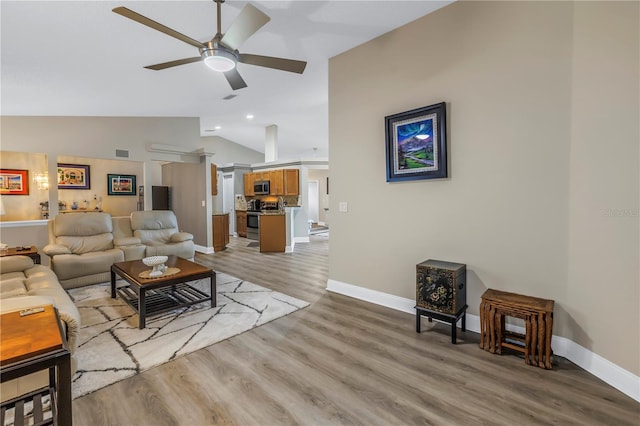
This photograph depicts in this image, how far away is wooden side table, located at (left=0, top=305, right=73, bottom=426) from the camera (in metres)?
1.06

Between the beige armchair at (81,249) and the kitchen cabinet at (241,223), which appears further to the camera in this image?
the kitchen cabinet at (241,223)

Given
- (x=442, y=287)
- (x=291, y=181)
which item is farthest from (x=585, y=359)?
(x=291, y=181)

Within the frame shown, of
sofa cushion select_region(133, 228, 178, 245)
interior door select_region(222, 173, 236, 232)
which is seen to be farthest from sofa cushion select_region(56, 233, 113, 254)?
interior door select_region(222, 173, 236, 232)

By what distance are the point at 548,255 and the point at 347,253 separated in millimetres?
2049

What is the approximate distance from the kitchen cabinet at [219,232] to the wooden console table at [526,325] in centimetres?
582

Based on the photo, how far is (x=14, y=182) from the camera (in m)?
6.14

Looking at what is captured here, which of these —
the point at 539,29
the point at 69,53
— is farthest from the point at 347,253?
the point at 69,53

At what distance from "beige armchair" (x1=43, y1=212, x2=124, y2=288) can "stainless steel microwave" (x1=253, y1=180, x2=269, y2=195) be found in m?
4.21

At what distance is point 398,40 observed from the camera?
311cm

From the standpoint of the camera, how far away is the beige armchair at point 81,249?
3.86 metres

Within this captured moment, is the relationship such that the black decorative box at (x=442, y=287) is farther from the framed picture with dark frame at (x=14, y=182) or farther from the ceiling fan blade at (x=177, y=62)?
the framed picture with dark frame at (x=14, y=182)

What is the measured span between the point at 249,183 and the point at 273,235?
3.11 metres

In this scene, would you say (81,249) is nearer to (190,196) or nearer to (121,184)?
(190,196)

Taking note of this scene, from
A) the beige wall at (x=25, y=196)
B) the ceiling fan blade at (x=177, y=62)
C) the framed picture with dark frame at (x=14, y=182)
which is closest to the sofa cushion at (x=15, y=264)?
the ceiling fan blade at (x=177, y=62)
